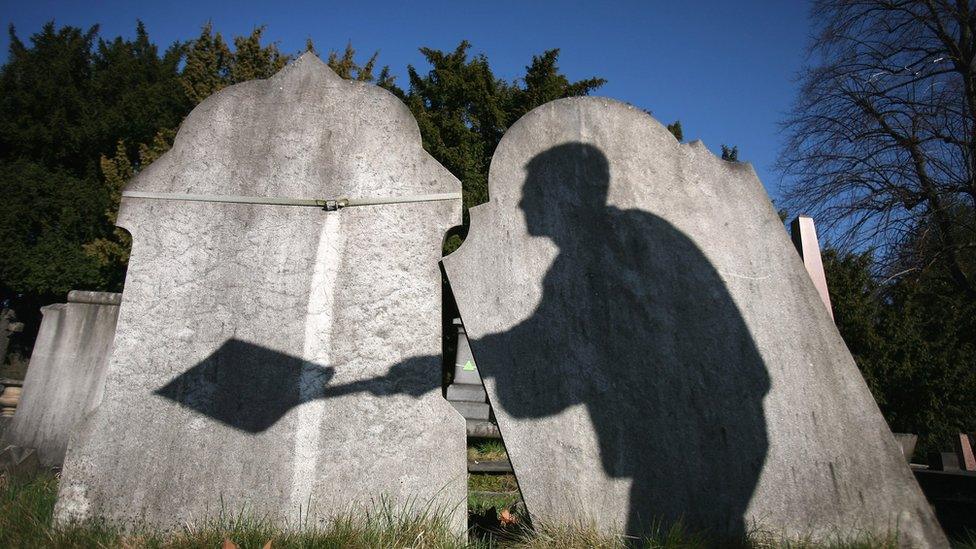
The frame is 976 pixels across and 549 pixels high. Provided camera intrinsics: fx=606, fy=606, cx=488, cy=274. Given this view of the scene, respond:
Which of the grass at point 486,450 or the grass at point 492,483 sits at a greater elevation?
the grass at point 486,450

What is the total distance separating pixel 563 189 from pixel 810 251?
1.49m

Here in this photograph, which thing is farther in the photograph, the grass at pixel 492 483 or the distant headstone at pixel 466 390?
the distant headstone at pixel 466 390

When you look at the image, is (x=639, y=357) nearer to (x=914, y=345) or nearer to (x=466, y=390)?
(x=466, y=390)

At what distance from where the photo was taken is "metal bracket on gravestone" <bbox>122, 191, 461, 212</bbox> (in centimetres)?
326

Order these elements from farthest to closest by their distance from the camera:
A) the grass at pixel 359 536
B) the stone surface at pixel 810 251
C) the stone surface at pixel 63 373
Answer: the stone surface at pixel 63 373, the stone surface at pixel 810 251, the grass at pixel 359 536

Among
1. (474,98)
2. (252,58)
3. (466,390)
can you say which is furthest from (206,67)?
(466,390)

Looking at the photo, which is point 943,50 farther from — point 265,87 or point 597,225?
point 265,87

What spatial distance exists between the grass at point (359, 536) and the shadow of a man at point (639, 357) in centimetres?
19

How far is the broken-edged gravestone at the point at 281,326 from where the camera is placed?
2.77 meters

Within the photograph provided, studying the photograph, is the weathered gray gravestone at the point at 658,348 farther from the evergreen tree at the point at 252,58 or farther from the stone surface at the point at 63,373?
the evergreen tree at the point at 252,58

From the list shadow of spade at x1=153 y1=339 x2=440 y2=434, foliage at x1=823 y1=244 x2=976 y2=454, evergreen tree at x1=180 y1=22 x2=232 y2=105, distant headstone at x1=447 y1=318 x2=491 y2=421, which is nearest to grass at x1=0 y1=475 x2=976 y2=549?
shadow of spade at x1=153 y1=339 x2=440 y2=434

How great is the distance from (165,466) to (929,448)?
12.0 metres

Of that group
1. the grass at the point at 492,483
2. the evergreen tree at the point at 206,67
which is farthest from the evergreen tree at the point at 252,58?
the grass at the point at 492,483

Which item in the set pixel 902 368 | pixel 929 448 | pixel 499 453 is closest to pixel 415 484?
pixel 499 453
